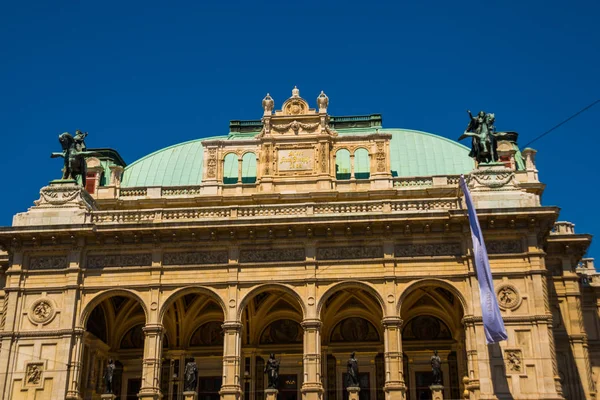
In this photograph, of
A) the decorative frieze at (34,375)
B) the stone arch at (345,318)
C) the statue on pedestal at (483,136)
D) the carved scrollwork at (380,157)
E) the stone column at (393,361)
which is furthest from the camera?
the carved scrollwork at (380,157)

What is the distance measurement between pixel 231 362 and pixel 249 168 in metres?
13.8

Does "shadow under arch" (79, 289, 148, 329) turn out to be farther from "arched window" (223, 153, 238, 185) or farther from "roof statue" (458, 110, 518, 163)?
"roof statue" (458, 110, 518, 163)

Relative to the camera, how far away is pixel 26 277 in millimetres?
37156

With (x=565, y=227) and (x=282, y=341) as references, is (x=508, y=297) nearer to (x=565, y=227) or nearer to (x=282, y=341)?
(x=565, y=227)

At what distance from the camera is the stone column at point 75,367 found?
115 feet

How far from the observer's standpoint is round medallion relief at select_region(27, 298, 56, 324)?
36.4 meters

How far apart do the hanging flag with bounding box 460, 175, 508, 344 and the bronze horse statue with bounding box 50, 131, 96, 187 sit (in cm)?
1885

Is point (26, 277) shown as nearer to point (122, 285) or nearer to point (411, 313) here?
point (122, 285)

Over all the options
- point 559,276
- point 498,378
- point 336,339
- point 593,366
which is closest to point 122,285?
point 336,339

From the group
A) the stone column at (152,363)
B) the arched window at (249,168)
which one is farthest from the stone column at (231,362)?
the arched window at (249,168)

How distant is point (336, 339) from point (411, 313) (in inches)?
158

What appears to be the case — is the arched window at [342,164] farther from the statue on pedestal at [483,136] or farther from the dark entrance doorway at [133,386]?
the dark entrance doorway at [133,386]

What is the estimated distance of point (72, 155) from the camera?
132 ft

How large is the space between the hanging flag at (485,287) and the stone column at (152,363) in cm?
1399
